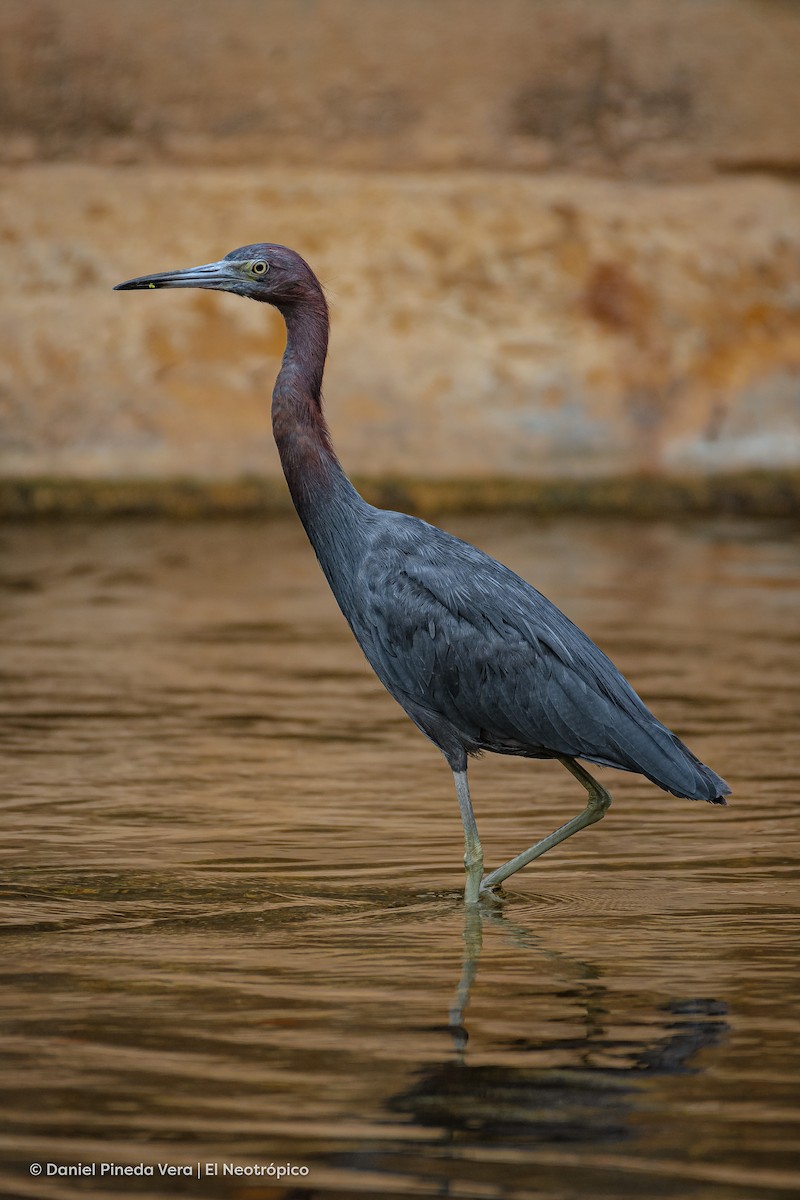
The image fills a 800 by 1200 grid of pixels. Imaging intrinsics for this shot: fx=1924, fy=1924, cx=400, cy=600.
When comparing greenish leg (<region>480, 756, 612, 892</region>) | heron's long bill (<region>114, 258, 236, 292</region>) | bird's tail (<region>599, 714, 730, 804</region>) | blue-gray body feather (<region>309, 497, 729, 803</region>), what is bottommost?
greenish leg (<region>480, 756, 612, 892</region>)

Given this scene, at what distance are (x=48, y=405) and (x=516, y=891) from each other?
502 inches

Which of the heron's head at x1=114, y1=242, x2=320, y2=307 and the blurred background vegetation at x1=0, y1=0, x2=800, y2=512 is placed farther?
the blurred background vegetation at x1=0, y1=0, x2=800, y2=512

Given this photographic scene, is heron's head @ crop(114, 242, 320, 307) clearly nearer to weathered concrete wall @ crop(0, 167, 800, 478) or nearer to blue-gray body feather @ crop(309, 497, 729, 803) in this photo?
blue-gray body feather @ crop(309, 497, 729, 803)

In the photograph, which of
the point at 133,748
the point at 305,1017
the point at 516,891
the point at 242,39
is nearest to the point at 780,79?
the point at 242,39

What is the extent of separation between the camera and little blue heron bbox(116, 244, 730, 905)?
605 cm

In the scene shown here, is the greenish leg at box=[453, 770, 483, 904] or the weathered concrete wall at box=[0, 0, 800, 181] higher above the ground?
the weathered concrete wall at box=[0, 0, 800, 181]

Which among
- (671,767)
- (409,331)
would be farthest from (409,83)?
(671,767)

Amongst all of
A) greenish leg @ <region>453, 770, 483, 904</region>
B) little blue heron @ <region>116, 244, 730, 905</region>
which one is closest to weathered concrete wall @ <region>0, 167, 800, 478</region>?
little blue heron @ <region>116, 244, 730, 905</region>

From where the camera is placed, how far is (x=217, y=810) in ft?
23.7

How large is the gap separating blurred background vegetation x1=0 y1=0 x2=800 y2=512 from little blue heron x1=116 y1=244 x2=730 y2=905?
11736 millimetres

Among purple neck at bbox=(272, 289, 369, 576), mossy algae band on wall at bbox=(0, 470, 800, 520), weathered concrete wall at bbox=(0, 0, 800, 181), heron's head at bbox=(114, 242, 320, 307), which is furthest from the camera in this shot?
weathered concrete wall at bbox=(0, 0, 800, 181)

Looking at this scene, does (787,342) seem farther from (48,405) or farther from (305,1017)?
(305,1017)

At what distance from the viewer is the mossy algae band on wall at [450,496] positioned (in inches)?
711

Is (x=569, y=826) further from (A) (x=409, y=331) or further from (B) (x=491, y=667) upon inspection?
(A) (x=409, y=331)
